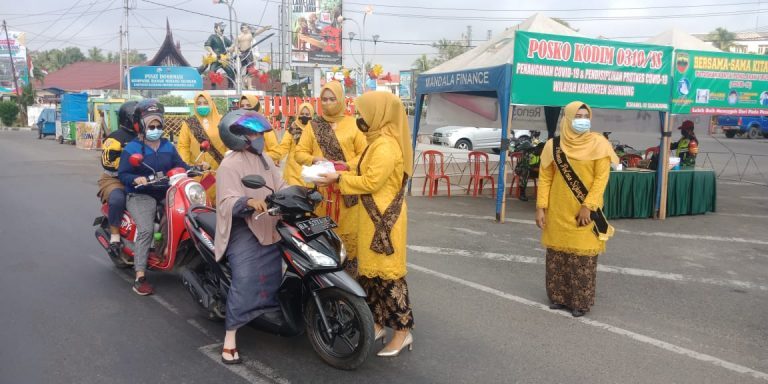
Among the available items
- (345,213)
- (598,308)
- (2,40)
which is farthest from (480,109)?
(2,40)

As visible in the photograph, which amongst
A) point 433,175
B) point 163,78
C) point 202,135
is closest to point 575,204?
point 202,135

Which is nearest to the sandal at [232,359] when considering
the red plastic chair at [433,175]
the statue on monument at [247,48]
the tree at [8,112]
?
the red plastic chair at [433,175]

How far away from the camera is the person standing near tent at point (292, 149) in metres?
5.48

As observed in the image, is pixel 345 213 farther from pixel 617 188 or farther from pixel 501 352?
pixel 617 188

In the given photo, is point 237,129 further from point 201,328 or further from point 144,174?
point 144,174

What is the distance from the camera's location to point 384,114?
3.72 metres

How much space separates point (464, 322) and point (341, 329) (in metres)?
1.35

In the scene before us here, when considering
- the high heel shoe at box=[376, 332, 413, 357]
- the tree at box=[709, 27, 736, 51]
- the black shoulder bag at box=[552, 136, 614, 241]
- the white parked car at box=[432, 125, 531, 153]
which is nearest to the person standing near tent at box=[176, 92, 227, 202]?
the high heel shoe at box=[376, 332, 413, 357]

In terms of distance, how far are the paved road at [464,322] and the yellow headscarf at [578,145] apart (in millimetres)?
1323

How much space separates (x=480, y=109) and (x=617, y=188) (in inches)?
121

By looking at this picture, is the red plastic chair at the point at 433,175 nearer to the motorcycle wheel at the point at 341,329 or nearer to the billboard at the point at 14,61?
the motorcycle wheel at the point at 341,329

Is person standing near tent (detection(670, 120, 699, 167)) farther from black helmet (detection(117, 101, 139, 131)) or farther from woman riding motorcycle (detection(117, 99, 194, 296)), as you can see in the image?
black helmet (detection(117, 101, 139, 131))

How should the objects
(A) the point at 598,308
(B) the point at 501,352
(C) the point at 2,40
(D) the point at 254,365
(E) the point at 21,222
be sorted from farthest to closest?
(C) the point at 2,40
(E) the point at 21,222
(A) the point at 598,308
(B) the point at 501,352
(D) the point at 254,365

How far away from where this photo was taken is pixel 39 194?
10.9 meters
